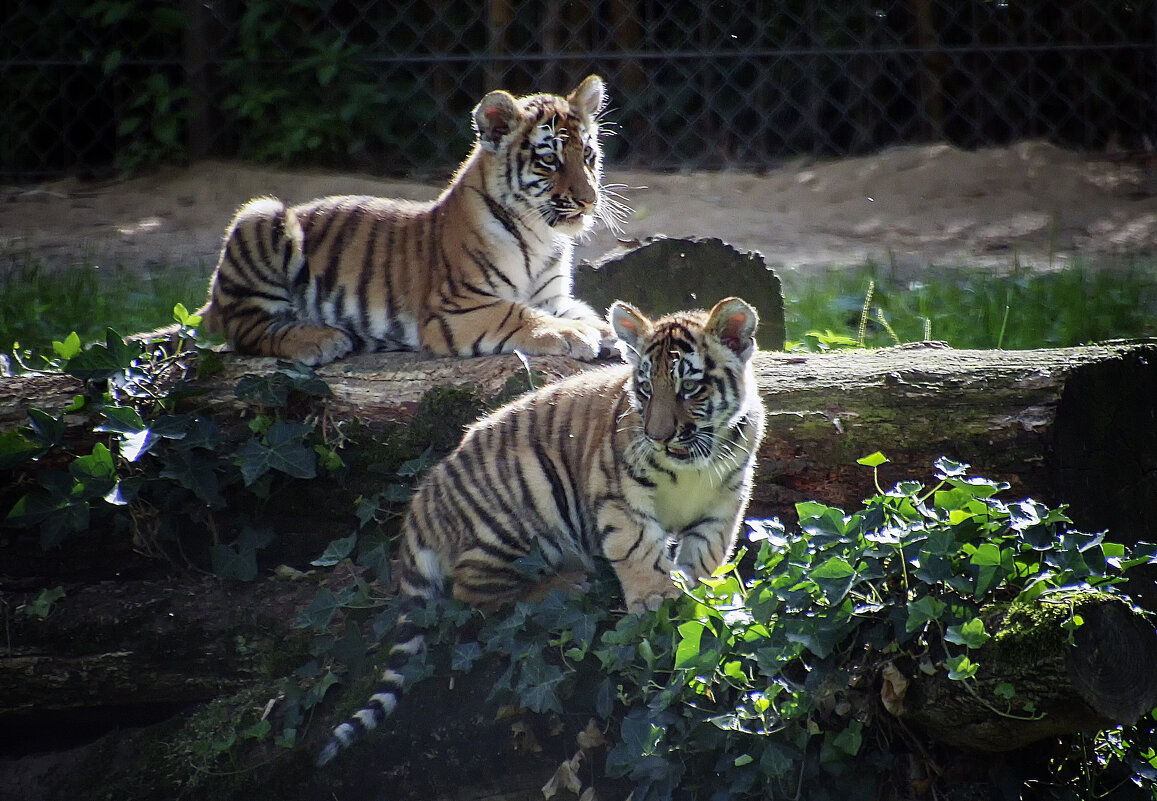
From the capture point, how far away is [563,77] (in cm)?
972

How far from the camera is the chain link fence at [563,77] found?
376 inches

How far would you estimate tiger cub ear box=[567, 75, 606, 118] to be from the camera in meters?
4.82

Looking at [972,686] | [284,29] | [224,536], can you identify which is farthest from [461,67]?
[972,686]

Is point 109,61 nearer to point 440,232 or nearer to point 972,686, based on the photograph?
point 440,232

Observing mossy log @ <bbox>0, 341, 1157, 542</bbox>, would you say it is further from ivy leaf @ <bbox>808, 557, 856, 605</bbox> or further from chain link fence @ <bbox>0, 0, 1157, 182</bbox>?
chain link fence @ <bbox>0, 0, 1157, 182</bbox>

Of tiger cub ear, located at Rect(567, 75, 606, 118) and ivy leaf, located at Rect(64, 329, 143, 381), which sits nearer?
ivy leaf, located at Rect(64, 329, 143, 381)

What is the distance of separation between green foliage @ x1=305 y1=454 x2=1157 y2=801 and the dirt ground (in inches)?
190

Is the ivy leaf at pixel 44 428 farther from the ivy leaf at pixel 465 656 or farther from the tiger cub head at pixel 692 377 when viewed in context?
the tiger cub head at pixel 692 377

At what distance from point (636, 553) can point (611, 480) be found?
23 centimetres

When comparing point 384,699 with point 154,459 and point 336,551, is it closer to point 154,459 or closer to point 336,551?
point 336,551

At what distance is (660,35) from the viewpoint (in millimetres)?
10203

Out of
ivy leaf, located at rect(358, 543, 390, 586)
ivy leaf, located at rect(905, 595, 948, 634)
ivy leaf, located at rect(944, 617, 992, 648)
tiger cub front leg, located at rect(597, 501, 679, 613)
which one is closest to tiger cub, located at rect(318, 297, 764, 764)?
tiger cub front leg, located at rect(597, 501, 679, 613)

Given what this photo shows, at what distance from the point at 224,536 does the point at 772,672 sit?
6.43ft

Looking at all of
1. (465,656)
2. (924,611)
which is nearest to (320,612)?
(465,656)
